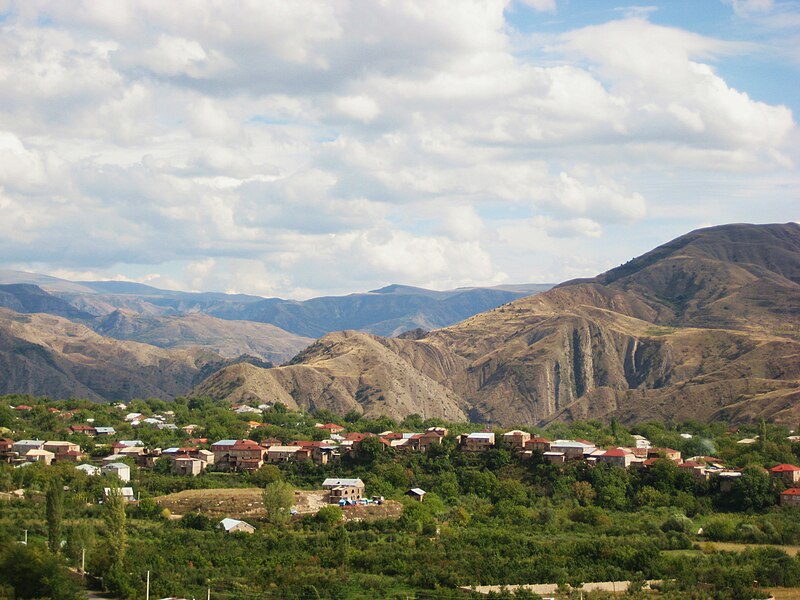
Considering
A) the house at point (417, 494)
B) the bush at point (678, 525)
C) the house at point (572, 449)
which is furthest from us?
the house at point (572, 449)

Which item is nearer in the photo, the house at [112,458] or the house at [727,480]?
the house at [727,480]

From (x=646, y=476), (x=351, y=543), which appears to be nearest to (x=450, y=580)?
(x=351, y=543)

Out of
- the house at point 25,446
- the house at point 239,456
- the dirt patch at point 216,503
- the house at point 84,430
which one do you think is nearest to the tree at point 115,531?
the dirt patch at point 216,503

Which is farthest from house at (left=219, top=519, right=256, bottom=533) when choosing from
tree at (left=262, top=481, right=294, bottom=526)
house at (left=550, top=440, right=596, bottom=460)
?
house at (left=550, top=440, right=596, bottom=460)

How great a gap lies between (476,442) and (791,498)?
97.0ft

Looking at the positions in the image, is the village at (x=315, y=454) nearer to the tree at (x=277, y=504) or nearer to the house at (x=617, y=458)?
the house at (x=617, y=458)

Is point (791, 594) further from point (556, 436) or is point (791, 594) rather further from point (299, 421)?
point (299, 421)

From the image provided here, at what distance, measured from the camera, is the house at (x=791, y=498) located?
8562cm

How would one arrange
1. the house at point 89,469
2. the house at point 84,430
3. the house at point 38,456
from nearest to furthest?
the house at point 89,469, the house at point 38,456, the house at point 84,430

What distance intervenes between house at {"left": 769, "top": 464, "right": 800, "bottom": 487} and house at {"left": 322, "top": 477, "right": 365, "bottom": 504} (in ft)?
115

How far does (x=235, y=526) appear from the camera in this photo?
245ft

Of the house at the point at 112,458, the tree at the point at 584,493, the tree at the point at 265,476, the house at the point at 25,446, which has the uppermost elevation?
the house at the point at 25,446

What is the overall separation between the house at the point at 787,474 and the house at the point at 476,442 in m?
25.8

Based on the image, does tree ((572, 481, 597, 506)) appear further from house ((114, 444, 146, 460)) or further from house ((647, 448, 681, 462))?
house ((114, 444, 146, 460))
